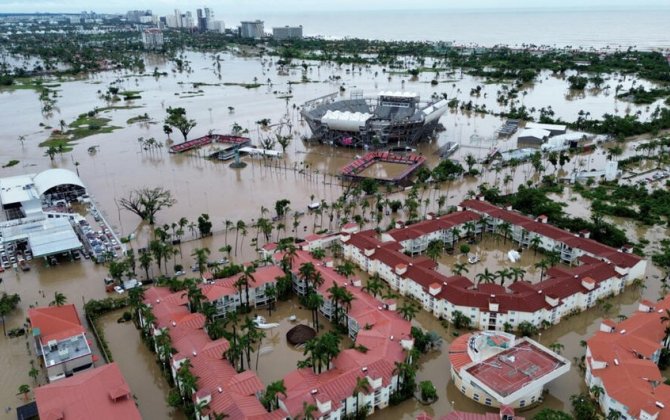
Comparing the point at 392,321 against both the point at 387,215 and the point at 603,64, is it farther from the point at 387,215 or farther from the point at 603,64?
the point at 603,64

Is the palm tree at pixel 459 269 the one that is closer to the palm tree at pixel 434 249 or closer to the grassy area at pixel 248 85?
the palm tree at pixel 434 249

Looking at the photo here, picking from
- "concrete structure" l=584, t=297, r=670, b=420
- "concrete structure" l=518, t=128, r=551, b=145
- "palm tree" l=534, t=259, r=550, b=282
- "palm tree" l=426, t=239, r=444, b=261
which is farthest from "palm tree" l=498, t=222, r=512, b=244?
"concrete structure" l=518, t=128, r=551, b=145

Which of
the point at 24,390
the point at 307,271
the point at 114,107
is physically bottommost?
the point at 24,390

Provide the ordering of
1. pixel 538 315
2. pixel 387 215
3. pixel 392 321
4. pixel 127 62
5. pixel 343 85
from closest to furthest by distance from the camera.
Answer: pixel 392 321, pixel 538 315, pixel 387 215, pixel 343 85, pixel 127 62

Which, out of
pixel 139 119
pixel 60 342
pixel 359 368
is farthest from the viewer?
pixel 139 119

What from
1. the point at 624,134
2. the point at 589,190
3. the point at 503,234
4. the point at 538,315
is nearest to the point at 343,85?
the point at 624,134

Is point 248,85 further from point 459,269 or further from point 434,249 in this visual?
point 459,269

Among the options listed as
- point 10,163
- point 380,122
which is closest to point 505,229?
point 380,122
